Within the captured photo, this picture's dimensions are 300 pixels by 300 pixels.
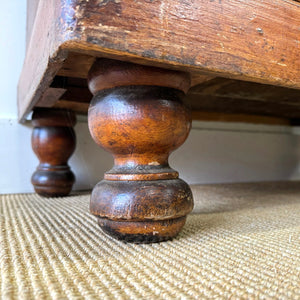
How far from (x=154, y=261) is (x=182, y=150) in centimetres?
96

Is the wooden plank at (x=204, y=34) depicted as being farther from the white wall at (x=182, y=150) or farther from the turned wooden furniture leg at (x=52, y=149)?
the white wall at (x=182, y=150)

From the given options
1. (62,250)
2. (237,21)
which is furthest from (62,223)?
(237,21)

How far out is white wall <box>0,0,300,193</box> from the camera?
1.04 m

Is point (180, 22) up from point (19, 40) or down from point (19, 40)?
down

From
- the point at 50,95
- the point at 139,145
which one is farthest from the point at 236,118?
the point at 139,145

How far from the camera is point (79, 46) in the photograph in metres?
0.31

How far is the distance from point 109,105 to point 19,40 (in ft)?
2.80

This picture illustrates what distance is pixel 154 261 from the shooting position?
1.18 ft

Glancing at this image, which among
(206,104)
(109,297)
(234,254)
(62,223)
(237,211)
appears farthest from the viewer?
(206,104)

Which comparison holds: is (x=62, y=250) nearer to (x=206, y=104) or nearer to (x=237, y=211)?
(x=237, y=211)

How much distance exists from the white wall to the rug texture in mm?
483

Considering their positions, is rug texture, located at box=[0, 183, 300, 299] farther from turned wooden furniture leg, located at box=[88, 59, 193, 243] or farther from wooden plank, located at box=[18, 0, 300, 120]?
wooden plank, located at box=[18, 0, 300, 120]

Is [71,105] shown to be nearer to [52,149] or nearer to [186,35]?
[52,149]

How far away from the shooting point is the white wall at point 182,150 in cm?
104
